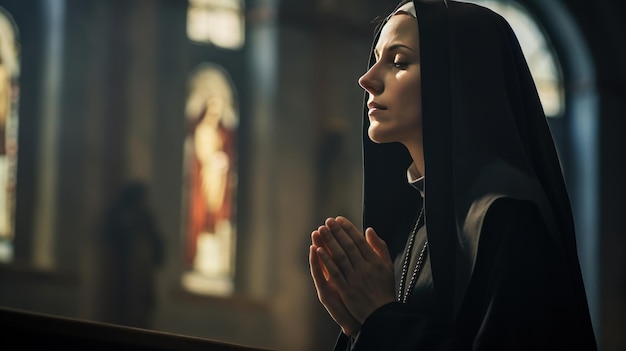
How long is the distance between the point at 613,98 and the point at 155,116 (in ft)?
22.2

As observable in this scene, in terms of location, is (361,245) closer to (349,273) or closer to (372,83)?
(349,273)

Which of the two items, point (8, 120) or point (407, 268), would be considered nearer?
point (407, 268)

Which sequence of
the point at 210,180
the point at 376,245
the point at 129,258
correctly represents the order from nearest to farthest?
the point at 376,245
the point at 129,258
the point at 210,180

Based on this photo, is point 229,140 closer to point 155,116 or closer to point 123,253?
point 155,116

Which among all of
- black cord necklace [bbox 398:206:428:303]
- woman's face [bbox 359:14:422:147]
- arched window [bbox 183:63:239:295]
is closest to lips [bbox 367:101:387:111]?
woman's face [bbox 359:14:422:147]

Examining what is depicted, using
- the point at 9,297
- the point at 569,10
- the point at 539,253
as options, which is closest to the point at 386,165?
the point at 539,253

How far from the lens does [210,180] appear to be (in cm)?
1603

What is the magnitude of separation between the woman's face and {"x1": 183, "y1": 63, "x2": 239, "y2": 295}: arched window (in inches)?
477

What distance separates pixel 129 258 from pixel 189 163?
2.01 meters

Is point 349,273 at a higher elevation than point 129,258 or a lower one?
higher

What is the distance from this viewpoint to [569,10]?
18.2 m

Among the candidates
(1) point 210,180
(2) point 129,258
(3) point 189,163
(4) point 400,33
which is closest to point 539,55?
(1) point 210,180

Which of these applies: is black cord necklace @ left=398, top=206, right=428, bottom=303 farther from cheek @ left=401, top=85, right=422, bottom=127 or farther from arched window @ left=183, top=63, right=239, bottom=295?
arched window @ left=183, top=63, right=239, bottom=295

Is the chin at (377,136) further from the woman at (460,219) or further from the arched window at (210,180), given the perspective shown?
the arched window at (210,180)
